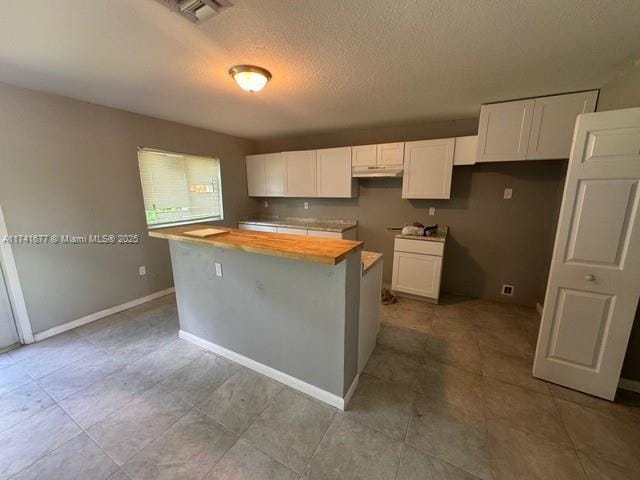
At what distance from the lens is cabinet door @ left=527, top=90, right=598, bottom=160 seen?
2.31 meters

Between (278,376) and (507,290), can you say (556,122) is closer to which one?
(507,290)

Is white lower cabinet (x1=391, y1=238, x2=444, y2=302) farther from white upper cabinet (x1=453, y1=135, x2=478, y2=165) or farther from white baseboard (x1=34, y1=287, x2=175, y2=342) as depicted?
white baseboard (x1=34, y1=287, x2=175, y2=342)

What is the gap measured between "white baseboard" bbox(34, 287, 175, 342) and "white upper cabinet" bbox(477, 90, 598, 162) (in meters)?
4.50

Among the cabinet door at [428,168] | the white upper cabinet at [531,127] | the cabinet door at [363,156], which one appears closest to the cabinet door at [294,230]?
the cabinet door at [363,156]

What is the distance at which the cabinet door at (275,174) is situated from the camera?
4.32 meters

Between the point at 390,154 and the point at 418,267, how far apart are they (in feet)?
5.19

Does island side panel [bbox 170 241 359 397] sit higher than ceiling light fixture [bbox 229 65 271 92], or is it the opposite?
ceiling light fixture [bbox 229 65 271 92]

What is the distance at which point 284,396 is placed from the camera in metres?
1.83

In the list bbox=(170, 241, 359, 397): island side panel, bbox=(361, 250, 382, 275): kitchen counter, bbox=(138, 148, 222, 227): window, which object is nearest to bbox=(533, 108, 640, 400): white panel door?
bbox=(361, 250, 382, 275): kitchen counter

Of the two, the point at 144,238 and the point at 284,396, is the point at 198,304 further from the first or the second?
the point at 144,238

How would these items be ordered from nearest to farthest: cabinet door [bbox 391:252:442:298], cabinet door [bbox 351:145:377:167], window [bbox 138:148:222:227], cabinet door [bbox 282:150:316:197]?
cabinet door [bbox 391:252:442:298] < window [bbox 138:148:222:227] < cabinet door [bbox 351:145:377:167] < cabinet door [bbox 282:150:316:197]

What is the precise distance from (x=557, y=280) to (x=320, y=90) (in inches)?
97.5

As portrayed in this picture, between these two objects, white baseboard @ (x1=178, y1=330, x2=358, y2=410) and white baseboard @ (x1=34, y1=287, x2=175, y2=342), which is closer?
white baseboard @ (x1=178, y1=330, x2=358, y2=410)

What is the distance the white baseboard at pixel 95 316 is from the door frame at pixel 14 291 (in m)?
0.10
